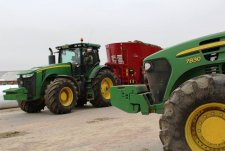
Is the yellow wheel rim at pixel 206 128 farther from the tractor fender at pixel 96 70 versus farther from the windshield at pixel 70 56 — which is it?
the windshield at pixel 70 56

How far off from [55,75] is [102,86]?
2.14m

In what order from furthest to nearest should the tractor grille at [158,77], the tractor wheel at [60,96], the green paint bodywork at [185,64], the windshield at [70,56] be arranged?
the windshield at [70,56] < the tractor wheel at [60,96] < the tractor grille at [158,77] < the green paint bodywork at [185,64]

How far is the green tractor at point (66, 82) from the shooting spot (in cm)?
1404

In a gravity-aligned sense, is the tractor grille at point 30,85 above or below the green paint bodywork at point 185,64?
below

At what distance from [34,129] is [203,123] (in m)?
6.49

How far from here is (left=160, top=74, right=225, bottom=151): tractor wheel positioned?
4.87 meters

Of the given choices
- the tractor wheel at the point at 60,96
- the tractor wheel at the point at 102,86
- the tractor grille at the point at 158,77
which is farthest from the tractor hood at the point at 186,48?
the tractor wheel at the point at 102,86

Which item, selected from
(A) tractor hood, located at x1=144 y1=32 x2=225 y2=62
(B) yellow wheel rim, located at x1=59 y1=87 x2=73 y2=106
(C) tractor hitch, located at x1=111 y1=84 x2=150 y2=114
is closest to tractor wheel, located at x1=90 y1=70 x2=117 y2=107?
(B) yellow wheel rim, located at x1=59 y1=87 x2=73 y2=106

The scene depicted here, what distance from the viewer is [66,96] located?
14336mm

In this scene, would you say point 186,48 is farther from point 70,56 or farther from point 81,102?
point 81,102

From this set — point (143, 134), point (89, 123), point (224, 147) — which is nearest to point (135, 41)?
point (89, 123)

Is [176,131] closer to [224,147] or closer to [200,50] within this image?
[224,147]

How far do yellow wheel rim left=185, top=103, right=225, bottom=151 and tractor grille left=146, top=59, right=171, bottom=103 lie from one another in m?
0.99

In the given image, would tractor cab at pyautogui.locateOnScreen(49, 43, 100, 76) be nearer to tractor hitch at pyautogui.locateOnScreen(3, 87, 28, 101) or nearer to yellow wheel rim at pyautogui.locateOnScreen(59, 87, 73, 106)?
yellow wheel rim at pyautogui.locateOnScreen(59, 87, 73, 106)
